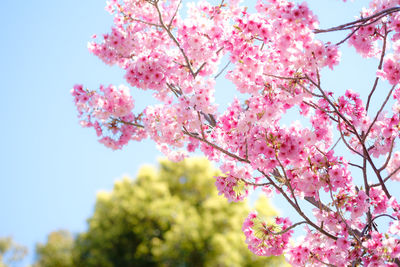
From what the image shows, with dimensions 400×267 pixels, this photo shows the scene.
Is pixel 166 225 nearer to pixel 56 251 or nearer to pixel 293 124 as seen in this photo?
pixel 56 251

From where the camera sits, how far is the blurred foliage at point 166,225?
1553cm

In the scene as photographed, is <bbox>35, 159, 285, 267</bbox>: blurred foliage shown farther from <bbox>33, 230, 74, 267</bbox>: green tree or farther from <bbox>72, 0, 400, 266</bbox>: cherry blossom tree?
<bbox>72, 0, 400, 266</bbox>: cherry blossom tree

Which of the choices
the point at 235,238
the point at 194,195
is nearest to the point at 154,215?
the point at 194,195

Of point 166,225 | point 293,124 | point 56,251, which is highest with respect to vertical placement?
point 56,251

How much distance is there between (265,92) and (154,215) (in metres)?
13.0

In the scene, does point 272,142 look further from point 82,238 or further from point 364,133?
point 82,238

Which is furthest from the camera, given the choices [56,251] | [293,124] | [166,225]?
[56,251]

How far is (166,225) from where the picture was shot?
16781mm

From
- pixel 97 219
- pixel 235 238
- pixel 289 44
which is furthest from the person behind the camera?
pixel 97 219

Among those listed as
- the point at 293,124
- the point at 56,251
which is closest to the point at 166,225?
the point at 56,251

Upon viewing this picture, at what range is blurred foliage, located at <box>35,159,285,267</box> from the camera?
15.5 m

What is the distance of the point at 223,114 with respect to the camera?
15.7ft

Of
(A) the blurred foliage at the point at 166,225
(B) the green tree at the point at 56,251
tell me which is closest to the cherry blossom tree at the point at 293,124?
(A) the blurred foliage at the point at 166,225

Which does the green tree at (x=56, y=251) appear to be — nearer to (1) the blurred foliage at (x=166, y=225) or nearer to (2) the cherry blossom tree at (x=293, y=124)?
(1) the blurred foliage at (x=166, y=225)
